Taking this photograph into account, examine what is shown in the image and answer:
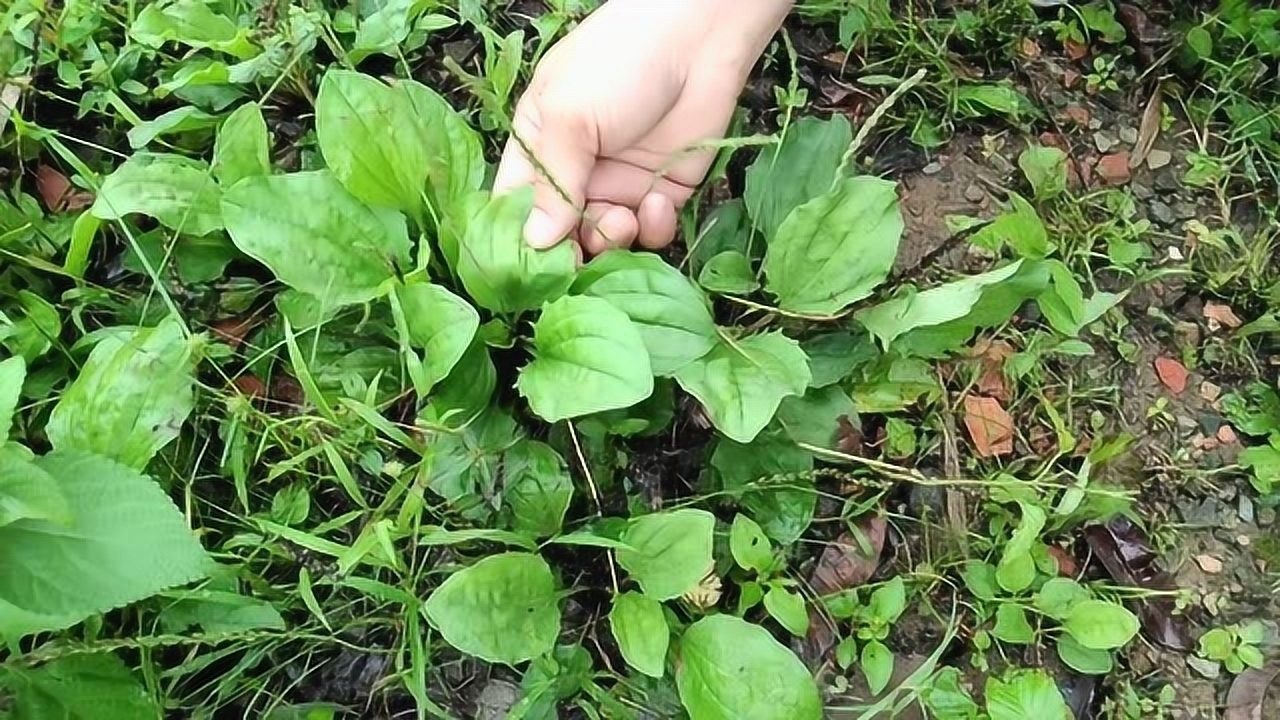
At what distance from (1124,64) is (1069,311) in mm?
421

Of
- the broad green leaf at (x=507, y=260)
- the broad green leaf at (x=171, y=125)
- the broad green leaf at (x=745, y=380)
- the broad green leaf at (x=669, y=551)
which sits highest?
the broad green leaf at (x=171, y=125)

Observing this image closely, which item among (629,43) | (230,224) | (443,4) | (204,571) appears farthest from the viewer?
(443,4)

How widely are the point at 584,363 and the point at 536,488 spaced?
15cm

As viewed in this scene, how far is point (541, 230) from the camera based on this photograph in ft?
3.61

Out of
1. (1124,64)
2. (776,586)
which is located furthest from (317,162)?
(1124,64)

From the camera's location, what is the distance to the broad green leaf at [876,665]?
115 cm

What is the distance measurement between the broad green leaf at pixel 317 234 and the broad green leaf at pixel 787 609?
437 mm

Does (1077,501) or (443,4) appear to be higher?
(443,4)

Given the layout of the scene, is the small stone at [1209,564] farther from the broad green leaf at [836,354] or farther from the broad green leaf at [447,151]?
the broad green leaf at [447,151]

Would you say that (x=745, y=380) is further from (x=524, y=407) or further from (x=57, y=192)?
(x=57, y=192)

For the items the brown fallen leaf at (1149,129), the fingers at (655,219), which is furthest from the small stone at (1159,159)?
the fingers at (655,219)

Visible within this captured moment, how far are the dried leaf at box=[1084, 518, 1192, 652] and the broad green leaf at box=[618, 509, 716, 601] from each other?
44cm

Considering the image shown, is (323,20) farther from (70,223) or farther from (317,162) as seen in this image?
(70,223)

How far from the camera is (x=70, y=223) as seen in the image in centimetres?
121
